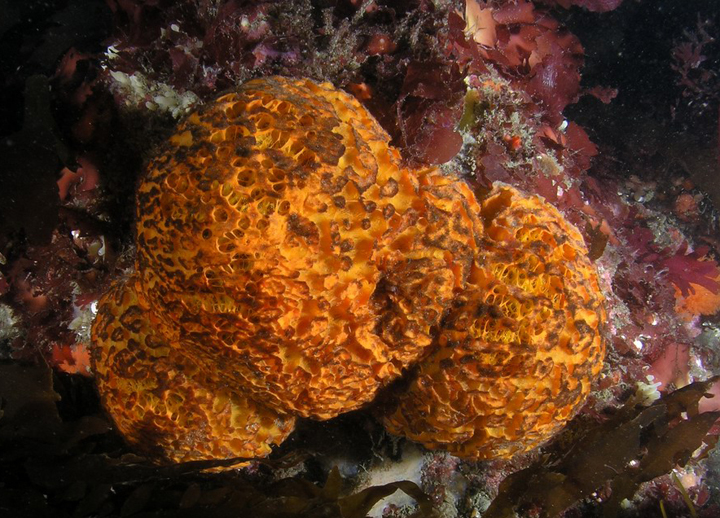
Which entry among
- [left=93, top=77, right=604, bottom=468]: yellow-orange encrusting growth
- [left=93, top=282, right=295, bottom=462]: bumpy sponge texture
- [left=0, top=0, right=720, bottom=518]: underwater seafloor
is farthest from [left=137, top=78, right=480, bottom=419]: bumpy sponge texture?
[left=0, top=0, right=720, bottom=518]: underwater seafloor

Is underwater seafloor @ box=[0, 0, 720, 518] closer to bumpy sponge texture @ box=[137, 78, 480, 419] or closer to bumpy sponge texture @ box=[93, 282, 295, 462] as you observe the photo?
bumpy sponge texture @ box=[93, 282, 295, 462]

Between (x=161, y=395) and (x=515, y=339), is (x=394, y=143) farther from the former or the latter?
(x=161, y=395)

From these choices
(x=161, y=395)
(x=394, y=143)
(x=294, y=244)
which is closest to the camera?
(x=294, y=244)

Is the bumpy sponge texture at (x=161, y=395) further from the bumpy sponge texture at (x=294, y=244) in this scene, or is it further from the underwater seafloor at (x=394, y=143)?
the bumpy sponge texture at (x=294, y=244)

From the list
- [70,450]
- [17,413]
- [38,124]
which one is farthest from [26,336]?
[38,124]

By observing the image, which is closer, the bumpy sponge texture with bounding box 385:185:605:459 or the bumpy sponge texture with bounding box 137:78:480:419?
the bumpy sponge texture with bounding box 137:78:480:419

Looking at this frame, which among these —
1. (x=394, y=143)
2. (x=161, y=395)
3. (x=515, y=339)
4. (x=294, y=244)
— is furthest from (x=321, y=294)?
(x=161, y=395)

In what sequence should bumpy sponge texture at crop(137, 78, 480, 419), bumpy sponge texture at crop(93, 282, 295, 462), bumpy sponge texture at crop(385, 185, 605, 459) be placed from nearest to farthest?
bumpy sponge texture at crop(137, 78, 480, 419), bumpy sponge texture at crop(385, 185, 605, 459), bumpy sponge texture at crop(93, 282, 295, 462)
